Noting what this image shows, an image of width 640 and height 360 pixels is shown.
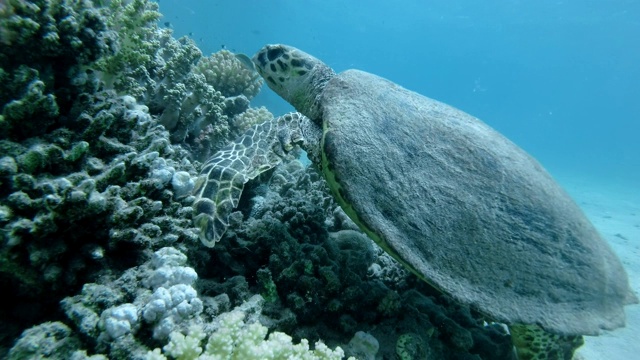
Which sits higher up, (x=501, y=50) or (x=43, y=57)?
(x=501, y=50)

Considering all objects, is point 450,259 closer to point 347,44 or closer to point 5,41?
point 5,41

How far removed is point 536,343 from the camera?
2709 mm

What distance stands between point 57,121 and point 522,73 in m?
133

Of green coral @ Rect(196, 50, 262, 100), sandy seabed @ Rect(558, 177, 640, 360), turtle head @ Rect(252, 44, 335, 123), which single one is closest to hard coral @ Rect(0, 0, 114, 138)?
turtle head @ Rect(252, 44, 335, 123)

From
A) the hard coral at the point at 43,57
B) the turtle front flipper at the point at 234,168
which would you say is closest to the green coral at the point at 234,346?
the turtle front flipper at the point at 234,168

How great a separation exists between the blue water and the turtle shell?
1962 inches

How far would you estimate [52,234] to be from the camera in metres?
1.62

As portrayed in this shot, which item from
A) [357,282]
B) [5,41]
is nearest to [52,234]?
[5,41]

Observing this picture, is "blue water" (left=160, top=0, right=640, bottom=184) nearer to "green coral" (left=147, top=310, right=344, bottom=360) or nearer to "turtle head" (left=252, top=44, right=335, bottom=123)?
"turtle head" (left=252, top=44, right=335, bottom=123)

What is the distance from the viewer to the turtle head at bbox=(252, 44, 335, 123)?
415 centimetres

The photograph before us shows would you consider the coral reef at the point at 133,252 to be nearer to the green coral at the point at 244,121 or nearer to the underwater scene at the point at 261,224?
the underwater scene at the point at 261,224

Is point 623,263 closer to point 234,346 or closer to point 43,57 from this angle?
point 234,346

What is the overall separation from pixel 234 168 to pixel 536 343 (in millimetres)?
3206

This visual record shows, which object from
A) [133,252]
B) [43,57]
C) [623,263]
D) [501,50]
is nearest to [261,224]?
[133,252]
